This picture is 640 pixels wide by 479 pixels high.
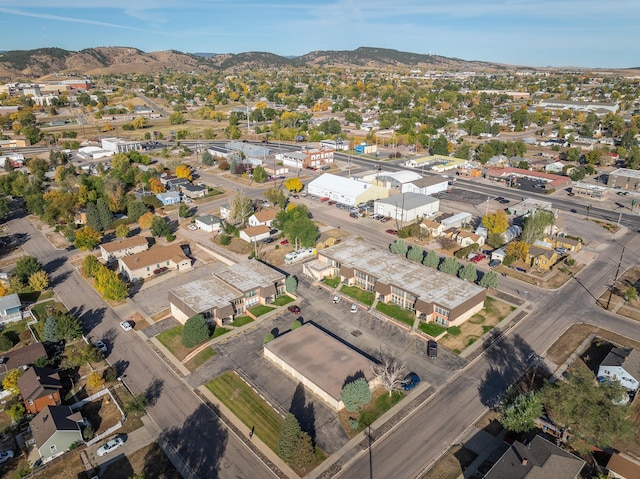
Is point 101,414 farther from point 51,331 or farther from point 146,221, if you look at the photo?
point 146,221

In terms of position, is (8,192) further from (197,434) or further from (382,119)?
(382,119)

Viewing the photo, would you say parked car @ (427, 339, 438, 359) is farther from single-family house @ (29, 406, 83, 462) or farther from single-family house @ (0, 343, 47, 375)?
single-family house @ (0, 343, 47, 375)

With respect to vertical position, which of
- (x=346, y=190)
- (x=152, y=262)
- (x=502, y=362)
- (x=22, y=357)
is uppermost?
(x=346, y=190)

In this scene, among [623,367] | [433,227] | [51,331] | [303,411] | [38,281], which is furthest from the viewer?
[433,227]

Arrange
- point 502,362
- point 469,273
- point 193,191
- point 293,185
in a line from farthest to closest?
point 293,185 → point 193,191 → point 469,273 → point 502,362

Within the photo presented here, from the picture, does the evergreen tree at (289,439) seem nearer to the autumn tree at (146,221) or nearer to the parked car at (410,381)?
the parked car at (410,381)

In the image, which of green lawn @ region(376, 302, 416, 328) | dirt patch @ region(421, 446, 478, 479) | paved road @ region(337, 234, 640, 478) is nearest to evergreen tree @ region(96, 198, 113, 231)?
green lawn @ region(376, 302, 416, 328)

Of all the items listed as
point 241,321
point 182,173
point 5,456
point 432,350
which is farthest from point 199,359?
point 182,173
